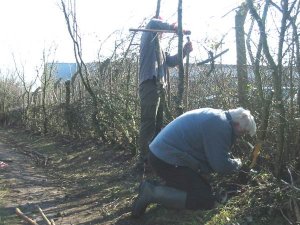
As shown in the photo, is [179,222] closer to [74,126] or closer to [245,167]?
[245,167]

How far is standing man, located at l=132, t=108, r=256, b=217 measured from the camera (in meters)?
4.35

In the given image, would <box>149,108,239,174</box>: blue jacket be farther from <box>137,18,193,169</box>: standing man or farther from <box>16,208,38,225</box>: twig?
<box>137,18,193,169</box>: standing man

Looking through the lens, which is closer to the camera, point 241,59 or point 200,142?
point 200,142

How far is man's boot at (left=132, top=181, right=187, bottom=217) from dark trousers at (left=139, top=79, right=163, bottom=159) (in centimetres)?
182

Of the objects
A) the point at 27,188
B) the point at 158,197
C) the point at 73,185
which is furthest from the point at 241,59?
the point at 27,188

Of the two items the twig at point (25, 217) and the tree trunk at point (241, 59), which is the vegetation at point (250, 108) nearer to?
the tree trunk at point (241, 59)

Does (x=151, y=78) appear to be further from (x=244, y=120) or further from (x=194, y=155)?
(x=244, y=120)

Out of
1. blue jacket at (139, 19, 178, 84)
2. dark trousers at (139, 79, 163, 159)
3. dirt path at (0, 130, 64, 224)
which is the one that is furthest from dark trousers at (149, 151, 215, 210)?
blue jacket at (139, 19, 178, 84)

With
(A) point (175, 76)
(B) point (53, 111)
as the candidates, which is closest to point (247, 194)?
(A) point (175, 76)

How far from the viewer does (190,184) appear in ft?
14.9

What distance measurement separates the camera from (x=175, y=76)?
26.7 feet

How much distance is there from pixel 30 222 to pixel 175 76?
4.17 meters

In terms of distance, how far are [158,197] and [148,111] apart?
2.09 meters

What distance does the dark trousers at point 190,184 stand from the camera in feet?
14.8
